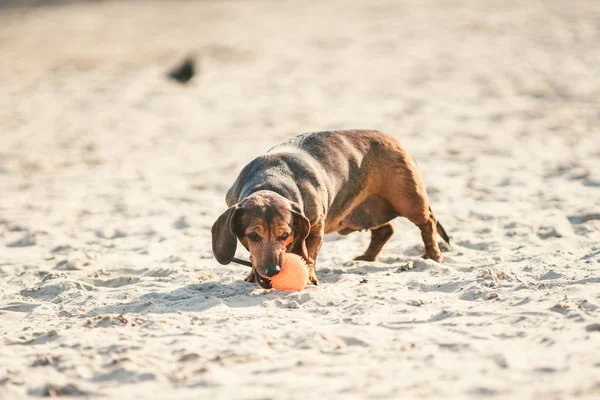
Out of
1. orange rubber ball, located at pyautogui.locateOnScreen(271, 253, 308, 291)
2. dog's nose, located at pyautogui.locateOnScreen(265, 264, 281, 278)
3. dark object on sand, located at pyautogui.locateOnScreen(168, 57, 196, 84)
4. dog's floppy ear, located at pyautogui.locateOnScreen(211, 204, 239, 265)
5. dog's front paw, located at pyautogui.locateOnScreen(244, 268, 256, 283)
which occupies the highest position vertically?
dog's floppy ear, located at pyautogui.locateOnScreen(211, 204, 239, 265)

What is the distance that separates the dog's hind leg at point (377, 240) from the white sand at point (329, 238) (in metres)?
0.15

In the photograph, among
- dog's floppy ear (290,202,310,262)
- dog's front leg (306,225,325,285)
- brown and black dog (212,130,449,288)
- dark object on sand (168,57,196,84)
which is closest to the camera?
brown and black dog (212,130,449,288)

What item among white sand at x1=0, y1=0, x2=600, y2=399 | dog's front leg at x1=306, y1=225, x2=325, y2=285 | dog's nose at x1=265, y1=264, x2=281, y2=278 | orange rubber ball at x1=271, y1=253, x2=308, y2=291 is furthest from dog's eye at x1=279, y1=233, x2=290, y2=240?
dog's front leg at x1=306, y1=225, x2=325, y2=285

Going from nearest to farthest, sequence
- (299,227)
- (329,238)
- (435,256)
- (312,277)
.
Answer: (299,227), (312,277), (435,256), (329,238)

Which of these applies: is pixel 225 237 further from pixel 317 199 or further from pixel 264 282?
pixel 317 199

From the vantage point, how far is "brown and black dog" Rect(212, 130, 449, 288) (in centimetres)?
636

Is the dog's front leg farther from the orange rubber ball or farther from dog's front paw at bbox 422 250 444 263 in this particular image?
dog's front paw at bbox 422 250 444 263

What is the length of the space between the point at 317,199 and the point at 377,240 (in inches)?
44.8

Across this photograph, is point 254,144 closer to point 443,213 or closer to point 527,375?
point 443,213

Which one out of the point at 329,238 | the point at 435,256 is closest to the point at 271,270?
the point at 435,256

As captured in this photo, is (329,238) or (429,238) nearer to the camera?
(429,238)

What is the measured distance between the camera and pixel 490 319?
18.5ft

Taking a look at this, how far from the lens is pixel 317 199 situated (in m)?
6.98

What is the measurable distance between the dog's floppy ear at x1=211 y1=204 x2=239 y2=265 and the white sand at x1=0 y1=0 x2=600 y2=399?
0.30m
